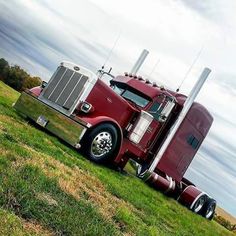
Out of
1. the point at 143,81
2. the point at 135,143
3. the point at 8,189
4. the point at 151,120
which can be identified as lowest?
the point at 8,189

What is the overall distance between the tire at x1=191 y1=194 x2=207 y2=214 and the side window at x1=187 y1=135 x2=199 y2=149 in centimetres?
202

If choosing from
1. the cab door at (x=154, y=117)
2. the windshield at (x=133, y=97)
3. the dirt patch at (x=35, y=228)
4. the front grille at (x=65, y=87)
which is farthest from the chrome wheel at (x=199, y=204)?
the dirt patch at (x=35, y=228)

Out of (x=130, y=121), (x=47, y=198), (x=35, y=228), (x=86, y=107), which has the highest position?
(x=130, y=121)

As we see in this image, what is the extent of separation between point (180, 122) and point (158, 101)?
3.78 feet

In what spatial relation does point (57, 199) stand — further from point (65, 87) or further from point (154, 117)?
point (154, 117)

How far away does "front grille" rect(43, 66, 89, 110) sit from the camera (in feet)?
45.0

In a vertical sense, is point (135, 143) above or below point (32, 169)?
above

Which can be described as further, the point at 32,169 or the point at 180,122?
the point at 180,122

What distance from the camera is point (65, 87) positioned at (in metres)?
14.2

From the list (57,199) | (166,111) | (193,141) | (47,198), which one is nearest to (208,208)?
(193,141)

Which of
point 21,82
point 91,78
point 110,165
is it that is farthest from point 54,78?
point 21,82

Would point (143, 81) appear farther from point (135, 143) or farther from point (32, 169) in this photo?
point (32, 169)

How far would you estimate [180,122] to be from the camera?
16.2 metres

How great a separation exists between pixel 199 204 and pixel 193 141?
2464 millimetres
